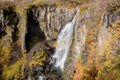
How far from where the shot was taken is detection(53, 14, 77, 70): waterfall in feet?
95.6

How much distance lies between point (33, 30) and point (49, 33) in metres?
1.79

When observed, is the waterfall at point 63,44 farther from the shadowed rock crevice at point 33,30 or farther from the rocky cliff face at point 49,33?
the shadowed rock crevice at point 33,30

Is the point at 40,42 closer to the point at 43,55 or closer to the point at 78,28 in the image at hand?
the point at 43,55

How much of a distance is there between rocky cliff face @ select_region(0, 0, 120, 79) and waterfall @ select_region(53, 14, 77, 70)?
0.58m

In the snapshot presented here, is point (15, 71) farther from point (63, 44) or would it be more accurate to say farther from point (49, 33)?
point (49, 33)

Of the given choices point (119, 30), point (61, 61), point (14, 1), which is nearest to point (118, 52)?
point (119, 30)

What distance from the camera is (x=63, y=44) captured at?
30047 mm

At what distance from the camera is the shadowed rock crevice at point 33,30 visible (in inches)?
1269

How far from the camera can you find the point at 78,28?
27.6 m

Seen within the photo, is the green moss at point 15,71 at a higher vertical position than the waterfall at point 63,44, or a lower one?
lower

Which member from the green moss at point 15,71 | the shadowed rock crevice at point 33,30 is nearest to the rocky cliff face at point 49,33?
the shadowed rock crevice at point 33,30

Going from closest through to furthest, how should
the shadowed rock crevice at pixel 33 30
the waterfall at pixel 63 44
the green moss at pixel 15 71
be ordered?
the green moss at pixel 15 71
the waterfall at pixel 63 44
the shadowed rock crevice at pixel 33 30

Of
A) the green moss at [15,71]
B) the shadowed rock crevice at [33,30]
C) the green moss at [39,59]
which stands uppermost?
the shadowed rock crevice at [33,30]

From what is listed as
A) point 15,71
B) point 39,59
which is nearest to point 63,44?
point 39,59
